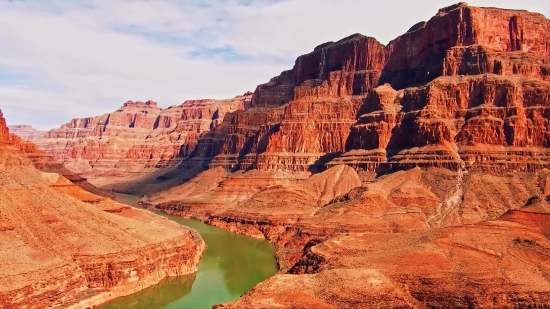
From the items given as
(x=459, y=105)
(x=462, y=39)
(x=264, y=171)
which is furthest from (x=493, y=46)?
(x=264, y=171)

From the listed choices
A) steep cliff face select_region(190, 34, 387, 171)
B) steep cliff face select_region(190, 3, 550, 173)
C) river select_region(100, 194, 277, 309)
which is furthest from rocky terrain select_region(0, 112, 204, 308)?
steep cliff face select_region(190, 34, 387, 171)

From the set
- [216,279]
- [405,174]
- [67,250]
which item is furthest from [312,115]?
[67,250]

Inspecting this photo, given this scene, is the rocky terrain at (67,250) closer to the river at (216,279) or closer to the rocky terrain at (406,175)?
the river at (216,279)

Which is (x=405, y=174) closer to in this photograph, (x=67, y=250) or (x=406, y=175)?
(x=406, y=175)

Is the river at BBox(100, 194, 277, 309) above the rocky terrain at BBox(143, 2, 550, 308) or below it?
below

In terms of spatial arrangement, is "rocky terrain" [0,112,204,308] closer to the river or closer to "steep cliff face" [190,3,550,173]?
the river

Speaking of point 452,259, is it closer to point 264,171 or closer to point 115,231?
point 115,231

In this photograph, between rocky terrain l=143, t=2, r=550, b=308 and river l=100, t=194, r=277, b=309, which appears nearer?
rocky terrain l=143, t=2, r=550, b=308
